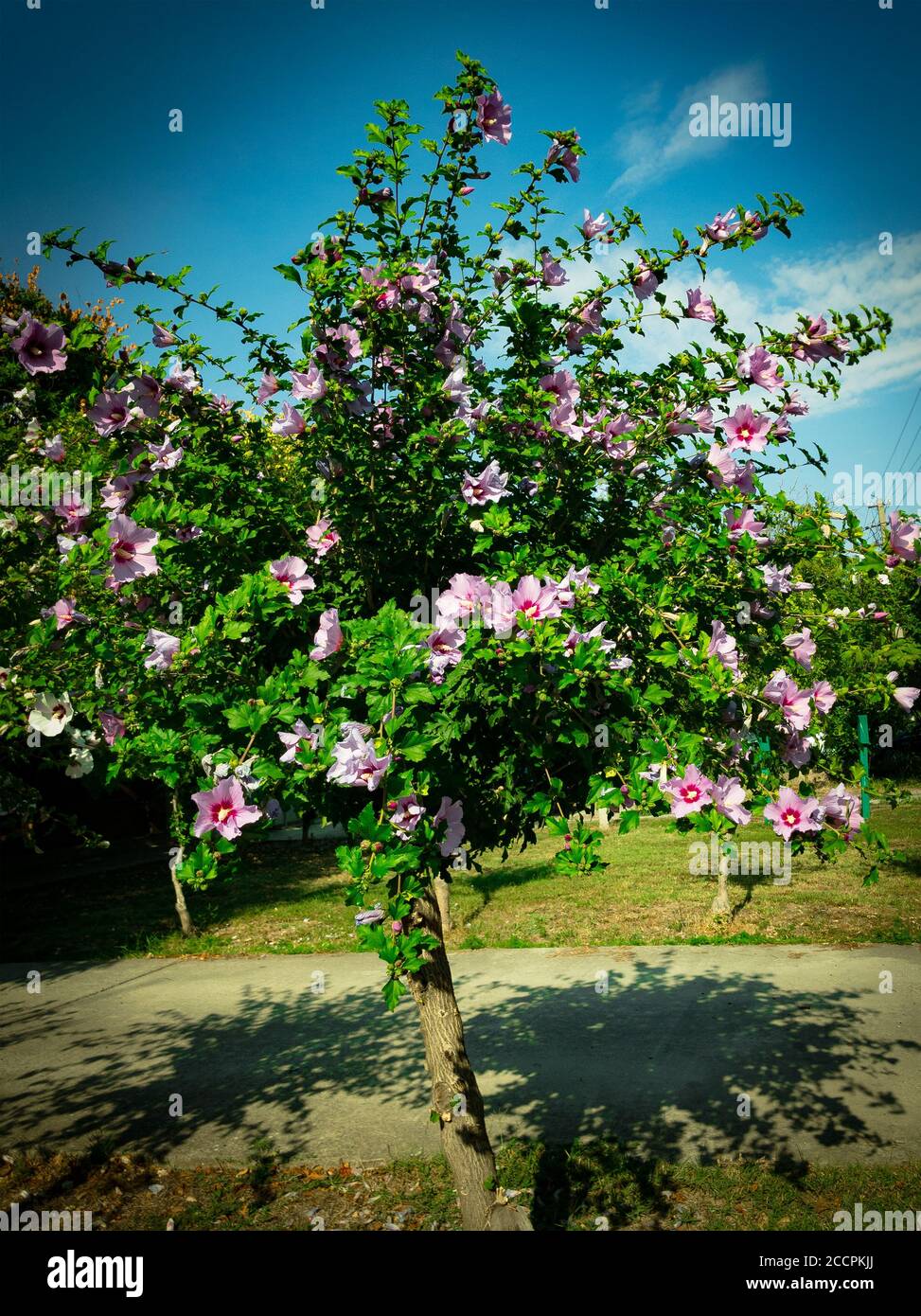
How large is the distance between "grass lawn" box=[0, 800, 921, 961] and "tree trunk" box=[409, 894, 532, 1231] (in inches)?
224

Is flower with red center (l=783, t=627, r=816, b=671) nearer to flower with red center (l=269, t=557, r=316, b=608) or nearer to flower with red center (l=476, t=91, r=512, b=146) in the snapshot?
flower with red center (l=269, t=557, r=316, b=608)

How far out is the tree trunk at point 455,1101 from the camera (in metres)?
3.94

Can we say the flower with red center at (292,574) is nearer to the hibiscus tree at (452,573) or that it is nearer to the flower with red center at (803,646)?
the hibiscus tree at (452,573)

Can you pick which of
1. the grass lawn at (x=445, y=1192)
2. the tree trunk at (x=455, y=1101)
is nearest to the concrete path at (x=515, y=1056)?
the grass lawn at (x=445, y=1192)

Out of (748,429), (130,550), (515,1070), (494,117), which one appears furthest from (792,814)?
(515,1070)

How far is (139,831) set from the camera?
64.1 ft

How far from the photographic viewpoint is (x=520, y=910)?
11.4 metres

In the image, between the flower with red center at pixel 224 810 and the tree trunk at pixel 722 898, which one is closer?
the flower with red center at pixel 224 810

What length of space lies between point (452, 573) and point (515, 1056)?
14.4 feet

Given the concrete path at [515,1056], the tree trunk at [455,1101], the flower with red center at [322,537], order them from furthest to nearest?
1. the concrete path at [515,1056]
2. the tree trunk at [455,1101]
3. the flower with red center at [322,537]

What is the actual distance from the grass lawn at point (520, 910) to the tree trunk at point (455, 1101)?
18.7ft

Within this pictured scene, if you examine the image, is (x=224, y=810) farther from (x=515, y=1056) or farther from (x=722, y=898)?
(x=722, y=898)

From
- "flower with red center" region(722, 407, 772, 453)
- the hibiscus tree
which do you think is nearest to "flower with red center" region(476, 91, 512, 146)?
the hibiscus tree
